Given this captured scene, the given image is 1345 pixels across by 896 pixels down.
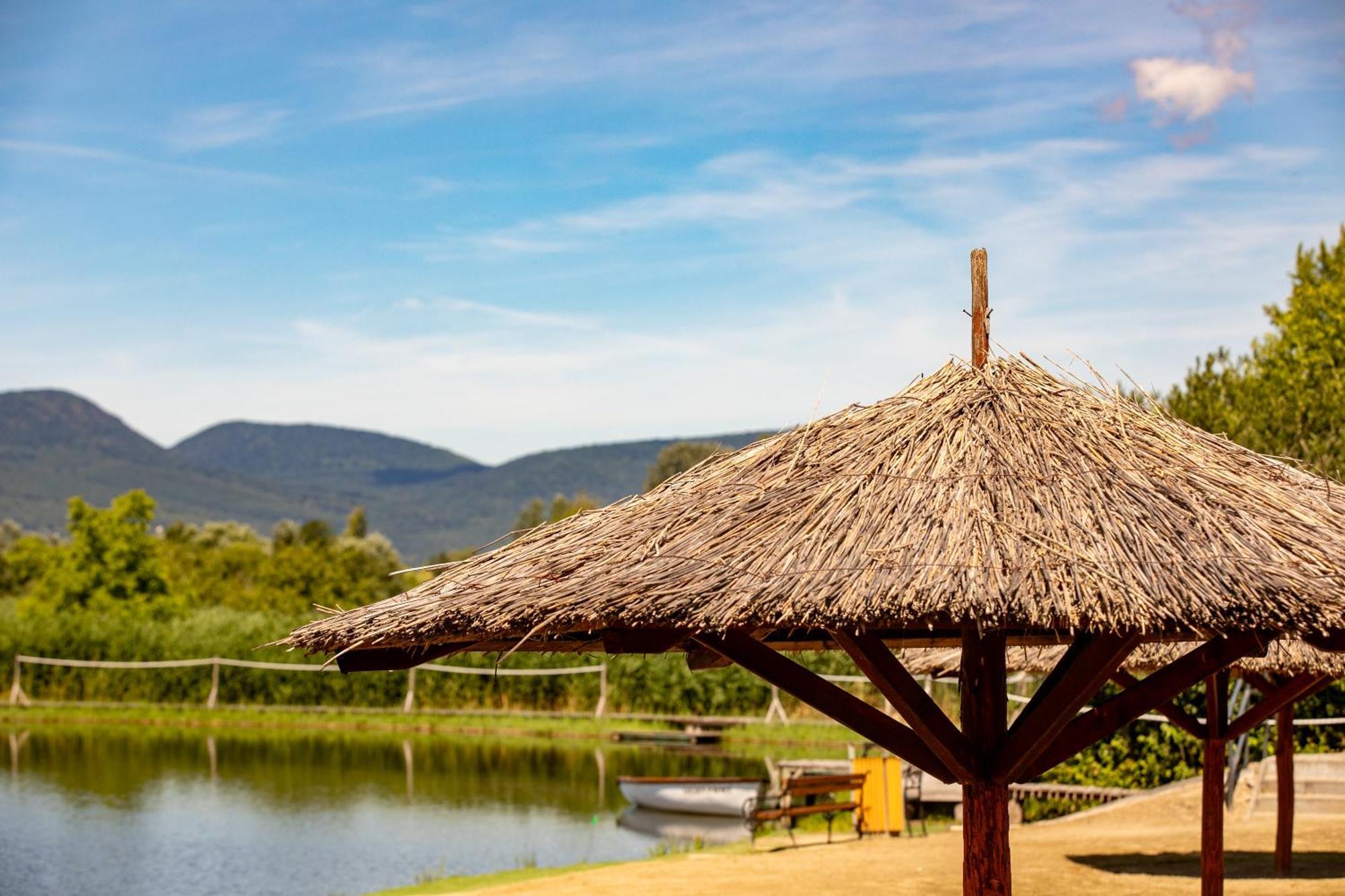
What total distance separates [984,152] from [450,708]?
1604cm

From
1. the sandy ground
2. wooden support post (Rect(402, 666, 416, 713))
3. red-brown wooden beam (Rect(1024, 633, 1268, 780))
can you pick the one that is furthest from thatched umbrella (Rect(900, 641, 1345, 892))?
wooden support post (Rect(402, 666, 416, 713))

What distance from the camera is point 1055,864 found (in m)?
13.9

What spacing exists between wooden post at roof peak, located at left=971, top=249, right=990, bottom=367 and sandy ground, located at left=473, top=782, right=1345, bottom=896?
629cm

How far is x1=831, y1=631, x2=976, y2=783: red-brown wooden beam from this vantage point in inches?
259

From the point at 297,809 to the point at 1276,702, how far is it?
15.5 metres

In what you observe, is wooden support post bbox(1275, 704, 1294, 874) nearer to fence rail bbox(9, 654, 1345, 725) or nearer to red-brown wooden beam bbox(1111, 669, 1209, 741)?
red-brown wooden beam bbox(1111, 669, 1209, 741)

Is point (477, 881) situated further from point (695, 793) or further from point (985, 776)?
point (985, 776)

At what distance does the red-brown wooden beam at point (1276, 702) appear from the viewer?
411 inches

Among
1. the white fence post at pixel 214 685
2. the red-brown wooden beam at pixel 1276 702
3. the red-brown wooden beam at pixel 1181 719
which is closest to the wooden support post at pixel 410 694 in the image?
the white fence post at pixel 214 685

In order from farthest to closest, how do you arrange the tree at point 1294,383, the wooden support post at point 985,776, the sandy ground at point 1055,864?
1. the tree at point 1294,383
2. the sandy ground at point 1055,864
3. the wooden support post at point 985,776

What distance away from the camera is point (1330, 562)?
244 inches

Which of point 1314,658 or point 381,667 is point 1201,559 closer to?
point 381,667

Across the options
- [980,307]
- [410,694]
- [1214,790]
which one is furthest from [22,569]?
[980,307]

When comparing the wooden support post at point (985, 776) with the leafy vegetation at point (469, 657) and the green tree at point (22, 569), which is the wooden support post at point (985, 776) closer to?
the leafy vegetation at point (469, 657)
